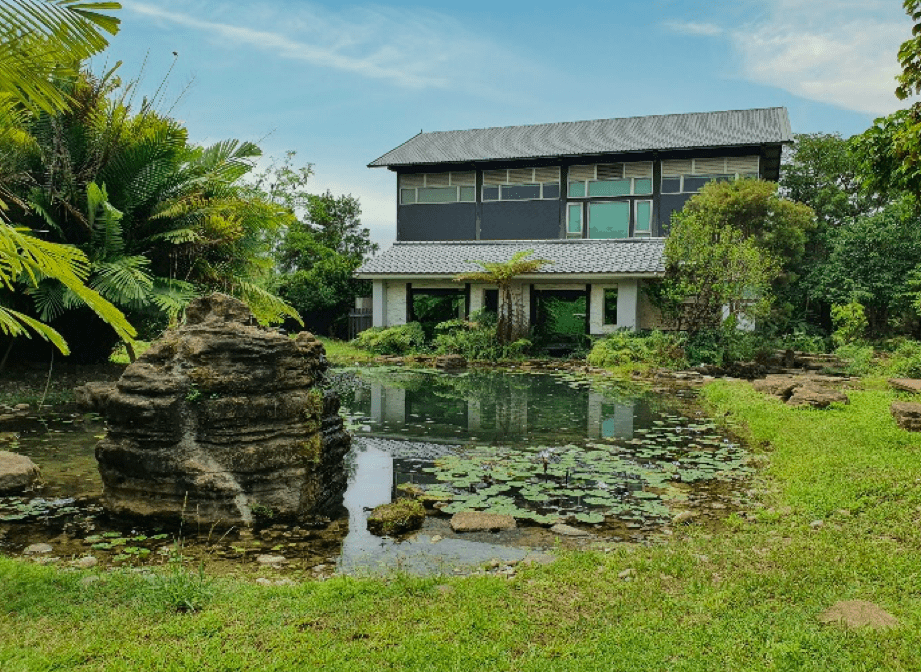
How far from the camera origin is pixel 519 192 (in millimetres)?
26422

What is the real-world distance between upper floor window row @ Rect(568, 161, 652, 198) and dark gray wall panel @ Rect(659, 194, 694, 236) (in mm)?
736

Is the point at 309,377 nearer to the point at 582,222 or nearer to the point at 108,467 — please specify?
the point at 108,467

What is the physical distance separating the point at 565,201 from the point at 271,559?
22533mm

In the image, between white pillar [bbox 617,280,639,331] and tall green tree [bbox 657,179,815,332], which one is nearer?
tall green tree [bbox 657,179,815,332]

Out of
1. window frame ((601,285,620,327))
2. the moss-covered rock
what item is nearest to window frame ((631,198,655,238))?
window frame ((601,285,620,327))

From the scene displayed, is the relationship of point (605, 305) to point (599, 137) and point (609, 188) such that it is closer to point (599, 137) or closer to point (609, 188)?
point (609, 188)

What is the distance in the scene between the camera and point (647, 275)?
69.4ft

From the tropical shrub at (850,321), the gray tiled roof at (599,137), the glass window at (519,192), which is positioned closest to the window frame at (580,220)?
the glass window at (519,192)

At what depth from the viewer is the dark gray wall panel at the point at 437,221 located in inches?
1070

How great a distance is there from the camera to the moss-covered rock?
5723mm

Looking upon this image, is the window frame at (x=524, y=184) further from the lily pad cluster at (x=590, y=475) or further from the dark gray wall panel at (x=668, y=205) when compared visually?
the lily pad cluster at (x=590, y=475)

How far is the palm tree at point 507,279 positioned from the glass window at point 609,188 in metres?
4.34

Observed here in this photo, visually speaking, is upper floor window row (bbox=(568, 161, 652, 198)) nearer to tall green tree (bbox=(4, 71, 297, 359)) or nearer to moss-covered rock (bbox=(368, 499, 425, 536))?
tall green tree (bbox=(4, 71, 297, 359))

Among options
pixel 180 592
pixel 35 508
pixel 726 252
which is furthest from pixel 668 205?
pixel 180 592
